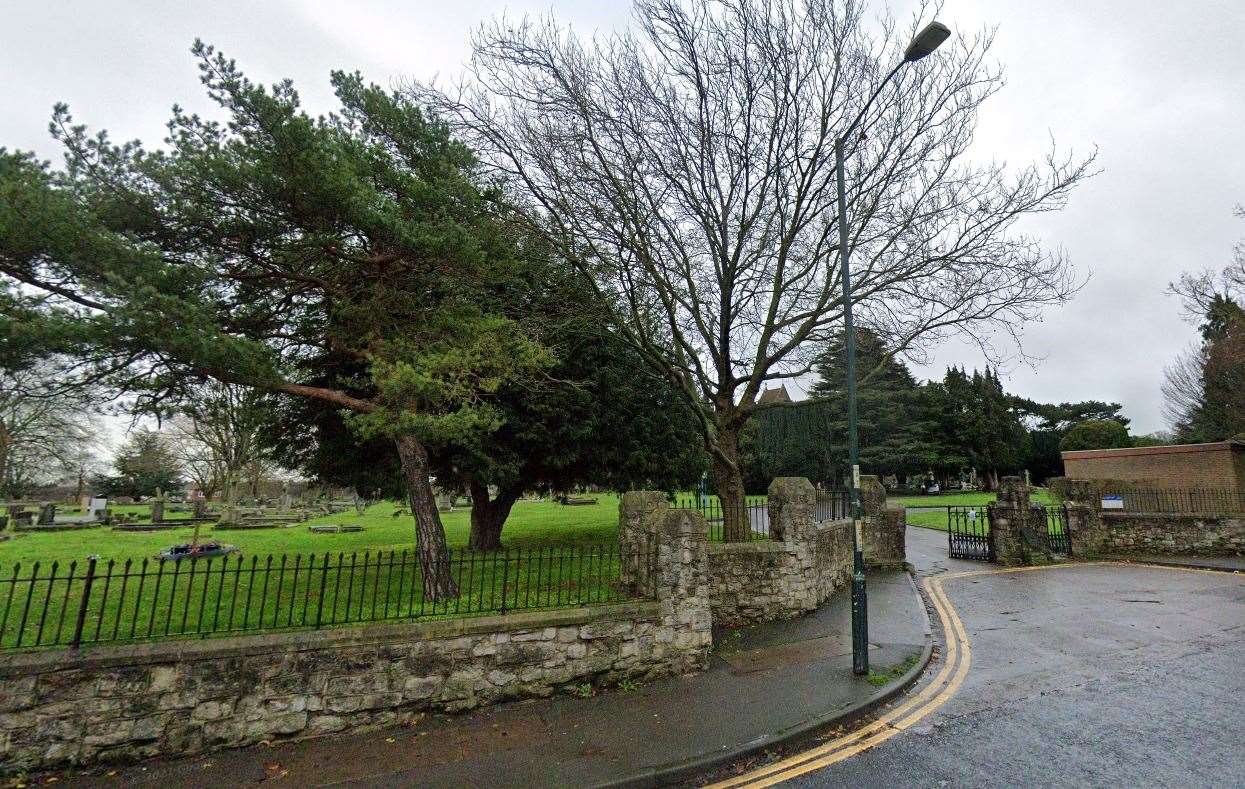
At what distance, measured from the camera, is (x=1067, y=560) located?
16703 millimetres

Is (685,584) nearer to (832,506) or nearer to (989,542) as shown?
(832,506)

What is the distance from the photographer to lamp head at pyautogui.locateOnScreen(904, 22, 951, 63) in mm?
7217

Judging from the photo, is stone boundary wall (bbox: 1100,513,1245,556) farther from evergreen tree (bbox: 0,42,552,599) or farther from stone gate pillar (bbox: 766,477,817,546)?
evergreen tree (bbox: 0,42,552,599)

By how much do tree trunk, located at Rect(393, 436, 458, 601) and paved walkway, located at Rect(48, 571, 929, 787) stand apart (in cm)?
247

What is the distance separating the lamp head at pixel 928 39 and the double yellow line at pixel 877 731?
8355 millimetres

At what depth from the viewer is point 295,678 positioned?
18.8ft

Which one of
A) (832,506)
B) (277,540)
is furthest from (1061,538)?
(277,540)

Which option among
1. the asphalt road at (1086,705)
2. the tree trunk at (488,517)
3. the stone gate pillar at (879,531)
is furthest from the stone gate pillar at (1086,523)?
the tree trunk at (488,517)

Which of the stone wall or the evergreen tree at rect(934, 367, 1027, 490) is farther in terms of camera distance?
the evergreen tree at rect(934, 367, 1027, 490)

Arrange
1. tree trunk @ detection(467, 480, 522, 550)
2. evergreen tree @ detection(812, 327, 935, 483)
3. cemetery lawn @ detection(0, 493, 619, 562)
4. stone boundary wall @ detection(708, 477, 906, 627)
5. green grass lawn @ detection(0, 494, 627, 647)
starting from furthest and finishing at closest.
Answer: evergreen tree @ detection(812, 327, 935, 483), cemetery lawn @ detection(0, 493, 619, 562), tree trunk @ detection(467, 480, 522, 550), stone boundary wall @ detection(708, 477, 906, 627), green grass lawn @ detection(0, 494, 627, 647)

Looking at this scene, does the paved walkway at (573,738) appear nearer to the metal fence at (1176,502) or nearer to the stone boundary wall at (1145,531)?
the stone boundary wall at (1145,531)

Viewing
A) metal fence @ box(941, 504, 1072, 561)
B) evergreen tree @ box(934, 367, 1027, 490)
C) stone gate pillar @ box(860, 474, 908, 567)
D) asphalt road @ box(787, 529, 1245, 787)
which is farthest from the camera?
evergreen tree @ box(934, 367, 1027, 490)

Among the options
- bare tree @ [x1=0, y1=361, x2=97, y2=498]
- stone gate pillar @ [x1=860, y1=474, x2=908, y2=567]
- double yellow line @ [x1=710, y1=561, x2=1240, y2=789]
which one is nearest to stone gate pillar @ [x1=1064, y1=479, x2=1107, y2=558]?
stone gate pillar @ [x1=860, y1=474, x2=908, y2=567]

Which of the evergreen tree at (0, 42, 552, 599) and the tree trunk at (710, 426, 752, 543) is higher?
the evergreen tree at (0, 42, 552, 599)
